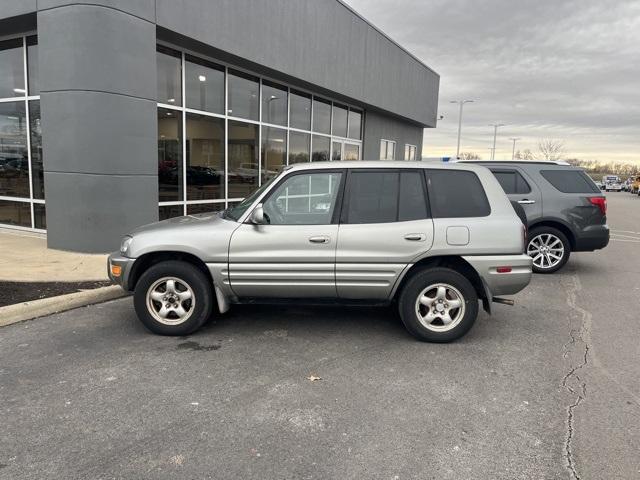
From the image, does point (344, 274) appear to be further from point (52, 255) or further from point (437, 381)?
point (52, 255)

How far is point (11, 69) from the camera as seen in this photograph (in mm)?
10016

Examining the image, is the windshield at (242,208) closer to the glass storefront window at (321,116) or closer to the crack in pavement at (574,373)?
the crack in pavement at (574,373)

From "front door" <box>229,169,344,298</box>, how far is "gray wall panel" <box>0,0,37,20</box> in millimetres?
6715

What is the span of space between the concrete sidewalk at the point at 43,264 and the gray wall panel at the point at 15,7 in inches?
162

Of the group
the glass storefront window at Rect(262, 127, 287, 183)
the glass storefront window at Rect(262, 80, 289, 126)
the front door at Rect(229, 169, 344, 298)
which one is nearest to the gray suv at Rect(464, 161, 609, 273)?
the front door at Rect(229, 169, 344, 298)

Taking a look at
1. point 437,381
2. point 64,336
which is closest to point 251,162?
point 64,336

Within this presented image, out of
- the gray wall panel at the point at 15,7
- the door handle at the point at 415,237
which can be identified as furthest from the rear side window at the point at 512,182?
the gray wall panel at the point at 15,7

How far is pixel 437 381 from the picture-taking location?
4.00 m

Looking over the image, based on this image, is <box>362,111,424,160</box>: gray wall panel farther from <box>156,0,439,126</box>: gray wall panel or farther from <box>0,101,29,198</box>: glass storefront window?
<box>0,101,29,198</box>: glass storefront window

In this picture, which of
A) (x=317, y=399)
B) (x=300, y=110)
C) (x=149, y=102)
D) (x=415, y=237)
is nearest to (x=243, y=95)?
(x=300, y=110)

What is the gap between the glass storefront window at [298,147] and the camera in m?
14.4

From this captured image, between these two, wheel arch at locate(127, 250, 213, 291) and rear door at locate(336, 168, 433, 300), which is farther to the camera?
wheel arch at locate(127, 250, 213, 291)

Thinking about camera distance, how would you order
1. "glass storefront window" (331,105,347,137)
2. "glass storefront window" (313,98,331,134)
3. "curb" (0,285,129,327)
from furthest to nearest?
"glass storefront window" (331,105,347,137) → "glass storefront window" (313,98,331,134) → "curb" (0,285,129,327)

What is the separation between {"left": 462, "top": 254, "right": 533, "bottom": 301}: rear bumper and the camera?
4.72 metres
